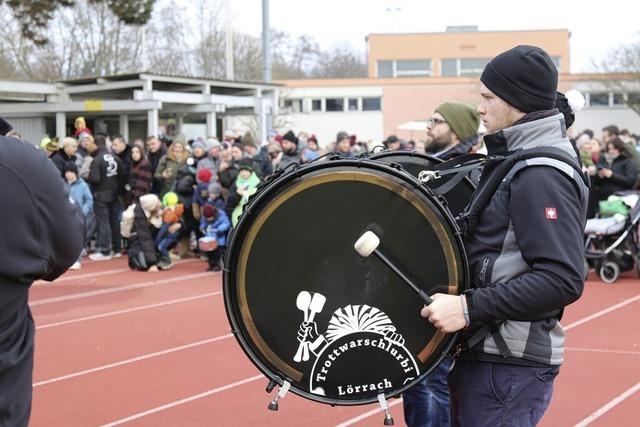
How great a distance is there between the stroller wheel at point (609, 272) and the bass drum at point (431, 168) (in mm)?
8635

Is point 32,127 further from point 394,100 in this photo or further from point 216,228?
point 394,100

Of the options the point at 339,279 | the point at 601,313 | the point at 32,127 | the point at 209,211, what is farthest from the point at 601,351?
the point at 32,127

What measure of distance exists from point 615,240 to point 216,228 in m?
5.71

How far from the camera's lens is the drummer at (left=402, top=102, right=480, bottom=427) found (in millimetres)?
4500

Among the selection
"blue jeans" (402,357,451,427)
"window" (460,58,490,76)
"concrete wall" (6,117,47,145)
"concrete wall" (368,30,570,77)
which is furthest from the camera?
"window" (460,58,490,76)

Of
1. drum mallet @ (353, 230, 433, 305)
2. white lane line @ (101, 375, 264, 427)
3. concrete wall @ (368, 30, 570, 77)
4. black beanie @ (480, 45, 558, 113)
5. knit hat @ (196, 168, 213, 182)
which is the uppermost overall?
concrete wall @ (368, 30, 570, 77)

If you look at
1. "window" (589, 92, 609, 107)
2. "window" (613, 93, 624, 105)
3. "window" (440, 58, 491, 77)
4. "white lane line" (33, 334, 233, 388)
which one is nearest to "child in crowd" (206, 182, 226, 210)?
"white lane line" (33, 334, 233, 388)

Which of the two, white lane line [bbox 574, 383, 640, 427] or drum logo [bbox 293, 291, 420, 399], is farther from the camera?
white lane line [bbox 574, 383, 640, 427]

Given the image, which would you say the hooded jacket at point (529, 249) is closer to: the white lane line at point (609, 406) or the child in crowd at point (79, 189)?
the white lane line at point (609, 406)

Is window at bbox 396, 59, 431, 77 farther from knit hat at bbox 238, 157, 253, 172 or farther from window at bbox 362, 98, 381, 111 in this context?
knit hat at bbox 238, 157, 253, 172

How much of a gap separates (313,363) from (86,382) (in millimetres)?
4464

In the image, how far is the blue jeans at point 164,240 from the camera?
14.0 m

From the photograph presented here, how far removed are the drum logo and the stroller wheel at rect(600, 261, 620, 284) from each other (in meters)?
9.74

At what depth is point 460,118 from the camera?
4.92 metres
